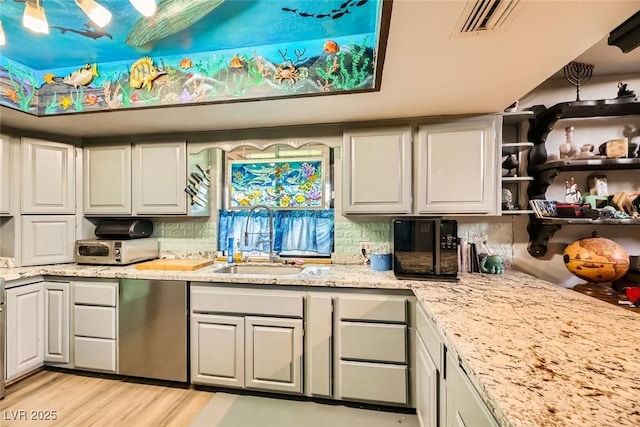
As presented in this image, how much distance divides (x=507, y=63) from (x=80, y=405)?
342 centimetres

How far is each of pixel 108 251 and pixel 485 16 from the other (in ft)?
10.2

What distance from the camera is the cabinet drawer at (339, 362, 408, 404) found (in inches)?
77.7

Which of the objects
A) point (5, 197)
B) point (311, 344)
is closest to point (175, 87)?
point (5, 197)

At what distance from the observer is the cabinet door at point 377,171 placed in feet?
7.61

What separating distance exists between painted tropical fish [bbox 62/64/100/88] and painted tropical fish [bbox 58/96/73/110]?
0.11 meters

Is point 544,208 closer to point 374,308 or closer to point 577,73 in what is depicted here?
point 577,73

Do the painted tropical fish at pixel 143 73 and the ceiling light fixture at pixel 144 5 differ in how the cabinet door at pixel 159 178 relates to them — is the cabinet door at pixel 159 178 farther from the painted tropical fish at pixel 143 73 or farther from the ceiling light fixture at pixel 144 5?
the ceiling light fixture at pixel 144 5

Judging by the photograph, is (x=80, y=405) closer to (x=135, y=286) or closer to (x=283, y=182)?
(x=135, y=286)

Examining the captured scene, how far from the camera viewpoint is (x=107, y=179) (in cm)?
283

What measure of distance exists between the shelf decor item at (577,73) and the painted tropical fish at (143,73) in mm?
2931

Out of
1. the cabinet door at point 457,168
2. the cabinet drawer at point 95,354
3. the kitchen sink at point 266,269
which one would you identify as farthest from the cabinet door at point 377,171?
the cabinet drawer at point 95,354

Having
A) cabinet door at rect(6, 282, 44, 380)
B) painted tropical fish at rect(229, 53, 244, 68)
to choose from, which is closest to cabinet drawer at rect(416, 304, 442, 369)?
painted tropical fish at rect(229, 53, 244, 68)

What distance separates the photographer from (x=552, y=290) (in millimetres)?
1754

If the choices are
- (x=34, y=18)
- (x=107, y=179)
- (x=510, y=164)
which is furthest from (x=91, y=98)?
(x=510, y=164)
